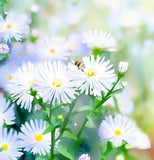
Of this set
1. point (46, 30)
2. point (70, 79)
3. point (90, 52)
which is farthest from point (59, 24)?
point (70, 79)

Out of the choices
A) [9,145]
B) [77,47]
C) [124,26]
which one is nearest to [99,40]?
[77,47]

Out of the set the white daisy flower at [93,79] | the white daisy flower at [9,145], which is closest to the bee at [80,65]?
the white daisy flower at [93,79]

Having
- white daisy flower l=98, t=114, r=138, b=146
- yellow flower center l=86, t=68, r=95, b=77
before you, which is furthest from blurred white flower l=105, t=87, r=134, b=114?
yellow flower center l=86, t=68, r=95, b=77

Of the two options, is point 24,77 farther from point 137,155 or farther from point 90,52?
point 137,155

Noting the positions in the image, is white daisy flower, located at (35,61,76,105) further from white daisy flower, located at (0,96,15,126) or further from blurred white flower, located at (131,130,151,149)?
blurred white flower, located at (131,130,151,149)

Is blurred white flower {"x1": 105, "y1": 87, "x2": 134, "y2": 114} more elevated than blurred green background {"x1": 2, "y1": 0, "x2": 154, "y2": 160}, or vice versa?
blurred green background {"x1": 2, "y1": 0, "x2": 154, "y2": 160}

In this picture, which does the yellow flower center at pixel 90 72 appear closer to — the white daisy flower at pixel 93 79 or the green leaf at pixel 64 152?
the white daisy flower at pixel 93 79

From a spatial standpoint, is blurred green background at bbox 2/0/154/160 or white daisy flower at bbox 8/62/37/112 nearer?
white daisy flower at bbox 8/62/37/112
